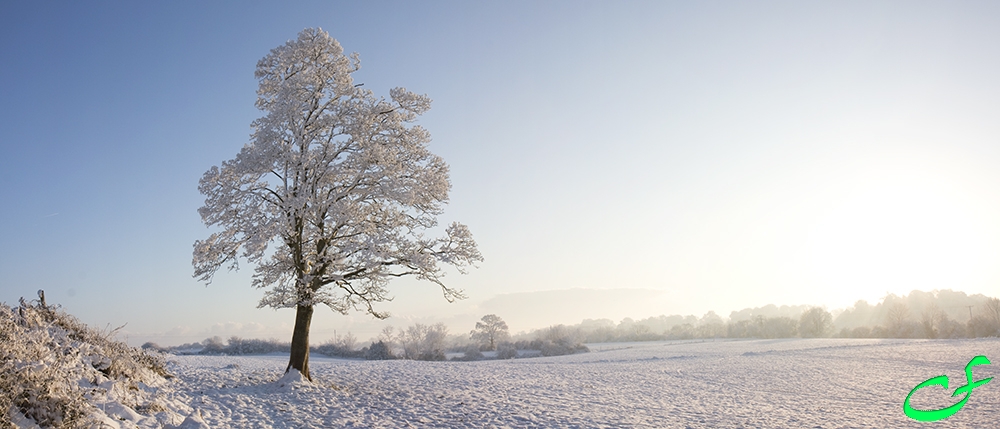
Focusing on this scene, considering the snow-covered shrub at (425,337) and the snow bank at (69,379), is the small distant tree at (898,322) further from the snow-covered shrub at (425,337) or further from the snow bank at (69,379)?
the snow bank at (69,379)

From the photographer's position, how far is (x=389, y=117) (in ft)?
50.3

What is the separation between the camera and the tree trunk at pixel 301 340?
14.8 meters

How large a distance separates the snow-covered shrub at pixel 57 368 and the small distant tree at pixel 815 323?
272 feet

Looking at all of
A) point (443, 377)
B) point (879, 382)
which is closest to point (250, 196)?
point (443, 377)

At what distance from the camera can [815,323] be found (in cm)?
7181

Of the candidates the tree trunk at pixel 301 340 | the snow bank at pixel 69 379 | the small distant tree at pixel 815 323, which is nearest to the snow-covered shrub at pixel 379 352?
the tree trunk at pixel 301 340

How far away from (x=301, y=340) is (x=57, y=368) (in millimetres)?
7728

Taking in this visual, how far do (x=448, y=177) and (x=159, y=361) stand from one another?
10478mm

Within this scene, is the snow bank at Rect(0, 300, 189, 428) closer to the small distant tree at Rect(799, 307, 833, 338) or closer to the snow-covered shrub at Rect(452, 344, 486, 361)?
the snow-covered shrub at Rect(452, 344, 486, 361)

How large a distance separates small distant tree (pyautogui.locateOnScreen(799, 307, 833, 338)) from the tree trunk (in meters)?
78.0

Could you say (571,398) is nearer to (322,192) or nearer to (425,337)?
(322,192)

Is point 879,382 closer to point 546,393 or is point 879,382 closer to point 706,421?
point 706,421

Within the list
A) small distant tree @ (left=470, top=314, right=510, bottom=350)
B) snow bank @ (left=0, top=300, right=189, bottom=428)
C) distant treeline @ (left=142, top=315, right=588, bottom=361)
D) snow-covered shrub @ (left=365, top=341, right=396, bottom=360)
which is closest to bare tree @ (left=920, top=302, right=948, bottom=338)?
distant treeline @ (left=142, top=315, right=588, bottom=361)

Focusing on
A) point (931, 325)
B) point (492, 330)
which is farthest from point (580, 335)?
point (931, 325)
